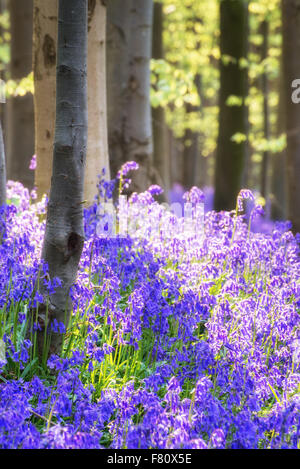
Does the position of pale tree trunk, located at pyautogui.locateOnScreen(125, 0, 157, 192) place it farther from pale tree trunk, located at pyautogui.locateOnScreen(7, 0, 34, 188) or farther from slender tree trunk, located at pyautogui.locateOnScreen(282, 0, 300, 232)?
pale tree trunk, located at pyautogui.locateOnScreen(7, 0, 34, 188)

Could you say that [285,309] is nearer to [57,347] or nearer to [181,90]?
[57,347]

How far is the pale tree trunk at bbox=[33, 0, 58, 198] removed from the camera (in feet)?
17.6

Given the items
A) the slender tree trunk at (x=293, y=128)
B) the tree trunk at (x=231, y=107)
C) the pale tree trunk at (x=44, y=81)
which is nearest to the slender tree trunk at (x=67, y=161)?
the pale tree trunk at (x=44, y=81)

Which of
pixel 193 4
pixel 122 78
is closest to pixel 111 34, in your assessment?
pixel 122 78

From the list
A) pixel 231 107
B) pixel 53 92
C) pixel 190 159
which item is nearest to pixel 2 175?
pixel 53 92

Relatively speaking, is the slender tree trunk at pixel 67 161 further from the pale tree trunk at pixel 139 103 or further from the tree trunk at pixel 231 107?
the tree trunk at pixel 231 107

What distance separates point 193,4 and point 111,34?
10497 millimetres

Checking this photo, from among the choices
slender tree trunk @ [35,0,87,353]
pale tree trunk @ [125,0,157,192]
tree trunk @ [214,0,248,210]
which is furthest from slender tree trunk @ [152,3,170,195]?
slender tree trunk @ [35,0,87,353]

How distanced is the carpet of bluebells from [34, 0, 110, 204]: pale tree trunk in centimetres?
83

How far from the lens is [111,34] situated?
279 inches

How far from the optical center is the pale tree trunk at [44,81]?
535cm

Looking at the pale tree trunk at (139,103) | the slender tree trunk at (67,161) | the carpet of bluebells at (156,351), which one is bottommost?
the carpet of bluebells at (156,351)

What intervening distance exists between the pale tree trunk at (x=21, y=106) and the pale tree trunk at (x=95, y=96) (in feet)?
12.4

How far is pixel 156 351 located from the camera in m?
3.56
